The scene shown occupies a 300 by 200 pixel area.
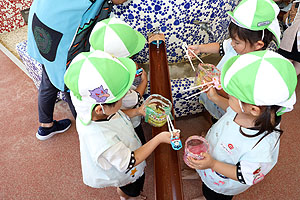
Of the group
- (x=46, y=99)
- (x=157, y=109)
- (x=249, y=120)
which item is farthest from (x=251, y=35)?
(x=46, y=99)

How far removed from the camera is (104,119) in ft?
3.53

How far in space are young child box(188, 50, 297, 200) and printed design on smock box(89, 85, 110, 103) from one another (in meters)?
0.46

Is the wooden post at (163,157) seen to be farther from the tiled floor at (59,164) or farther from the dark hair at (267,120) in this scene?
the tiled floor at (59,164)

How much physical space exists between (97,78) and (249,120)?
0.63 metres

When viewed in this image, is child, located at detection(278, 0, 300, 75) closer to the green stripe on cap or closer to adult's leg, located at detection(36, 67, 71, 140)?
the green stripe on cap

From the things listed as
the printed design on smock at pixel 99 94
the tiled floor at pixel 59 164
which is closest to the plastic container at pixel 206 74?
the printed design on smock at pixel 99 94

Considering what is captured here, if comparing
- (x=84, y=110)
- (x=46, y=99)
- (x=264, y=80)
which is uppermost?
(x=264, y=80)

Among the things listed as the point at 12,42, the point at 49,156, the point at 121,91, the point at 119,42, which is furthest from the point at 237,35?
the point at 12,42

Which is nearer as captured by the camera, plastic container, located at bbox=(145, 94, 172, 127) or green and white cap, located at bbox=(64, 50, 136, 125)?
green and white cap, located at bbox=(64, 50, 136, 125)

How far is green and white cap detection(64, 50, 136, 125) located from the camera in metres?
0.88

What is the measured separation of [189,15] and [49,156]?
1.55 m

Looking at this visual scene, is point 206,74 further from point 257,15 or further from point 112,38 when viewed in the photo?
point 112,38

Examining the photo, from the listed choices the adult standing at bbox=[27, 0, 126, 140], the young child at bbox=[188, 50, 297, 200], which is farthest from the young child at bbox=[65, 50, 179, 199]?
the adult standing at bbox=[27, 0, 126, 140]

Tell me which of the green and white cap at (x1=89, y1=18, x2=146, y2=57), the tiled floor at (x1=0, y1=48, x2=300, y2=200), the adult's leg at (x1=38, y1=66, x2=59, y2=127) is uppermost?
the green and white cap at (x1=89, y1=18, x2=146, y2=57)
